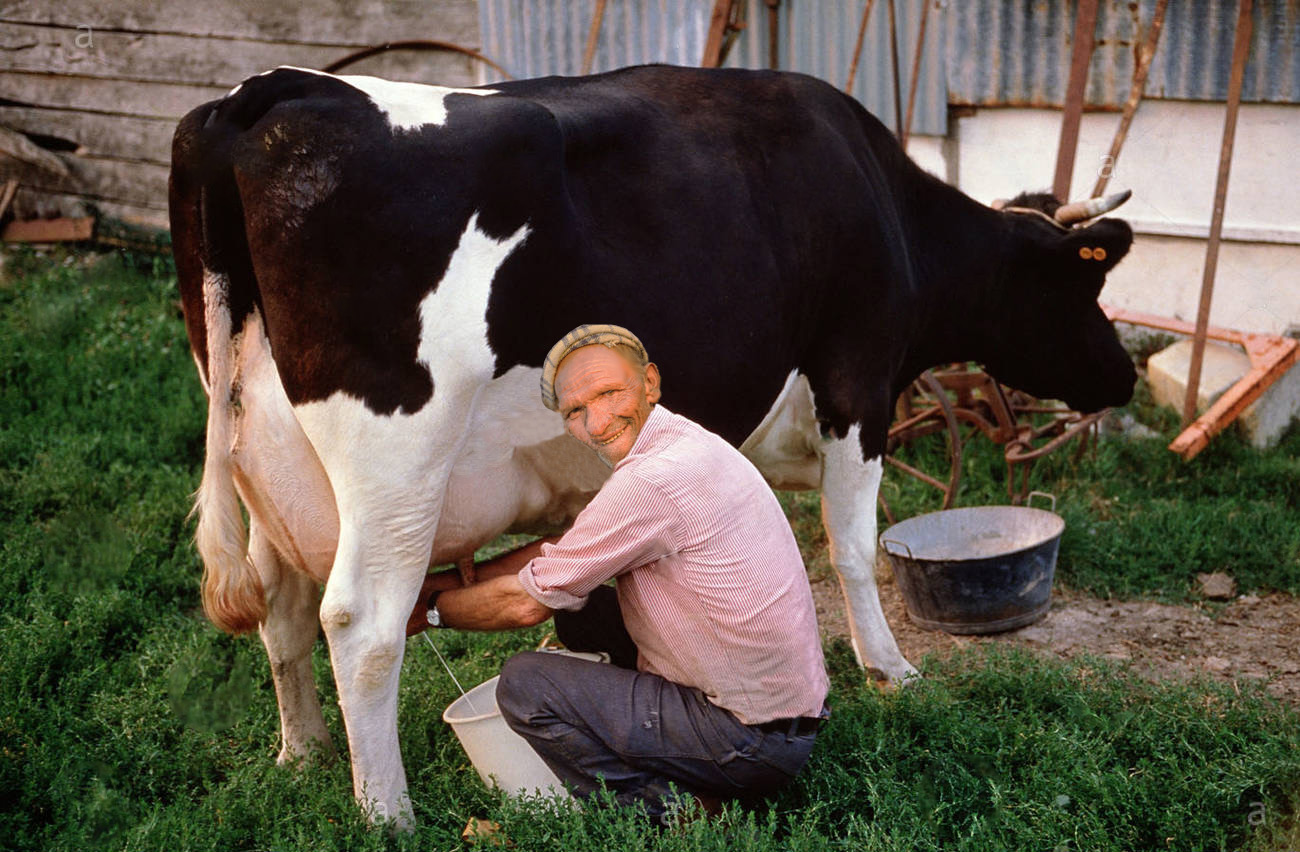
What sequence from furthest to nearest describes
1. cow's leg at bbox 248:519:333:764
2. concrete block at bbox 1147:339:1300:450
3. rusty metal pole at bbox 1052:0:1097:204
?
concrete block at bbox 1147:339:1300:450, rusty metal pole at bbox 1052:0:1097:204, cow's leg at bbox 248:519:333:764

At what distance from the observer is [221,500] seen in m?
3.55

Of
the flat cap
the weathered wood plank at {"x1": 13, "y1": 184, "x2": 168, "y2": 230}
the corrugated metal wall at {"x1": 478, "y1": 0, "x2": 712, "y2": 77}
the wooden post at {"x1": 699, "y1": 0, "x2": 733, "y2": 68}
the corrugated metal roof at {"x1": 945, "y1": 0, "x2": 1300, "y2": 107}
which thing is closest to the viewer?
the flat cap

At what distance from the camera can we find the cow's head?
5137 mm

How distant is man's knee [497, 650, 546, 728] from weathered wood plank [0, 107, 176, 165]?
7161 millimetres

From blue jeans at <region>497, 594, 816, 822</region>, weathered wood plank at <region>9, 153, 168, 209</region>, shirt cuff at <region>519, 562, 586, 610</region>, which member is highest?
weathered wood plank at <region>9, 153, 168, 209</region>

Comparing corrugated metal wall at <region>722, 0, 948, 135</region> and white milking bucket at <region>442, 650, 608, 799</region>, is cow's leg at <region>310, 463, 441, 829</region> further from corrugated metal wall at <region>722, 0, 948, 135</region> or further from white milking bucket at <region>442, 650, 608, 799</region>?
corrugated metal wall at <region>722, 0, 948, 135</region>

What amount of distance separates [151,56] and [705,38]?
4128mm

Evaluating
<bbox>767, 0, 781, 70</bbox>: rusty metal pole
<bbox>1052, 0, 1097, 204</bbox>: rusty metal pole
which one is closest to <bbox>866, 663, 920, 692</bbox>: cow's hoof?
<bbox>1052, 0, 1097, 204</bbox>: rusty metal pole

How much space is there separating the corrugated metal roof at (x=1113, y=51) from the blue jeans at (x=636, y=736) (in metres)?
5.32

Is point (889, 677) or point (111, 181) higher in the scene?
point (111, 181)

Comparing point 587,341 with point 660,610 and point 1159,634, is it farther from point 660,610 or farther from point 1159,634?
point 1159,634

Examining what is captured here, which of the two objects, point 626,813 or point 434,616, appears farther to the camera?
point 434,616

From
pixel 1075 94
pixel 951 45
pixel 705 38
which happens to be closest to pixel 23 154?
pixel 705 38

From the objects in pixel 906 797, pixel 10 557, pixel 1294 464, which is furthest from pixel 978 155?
pixel 10 557
